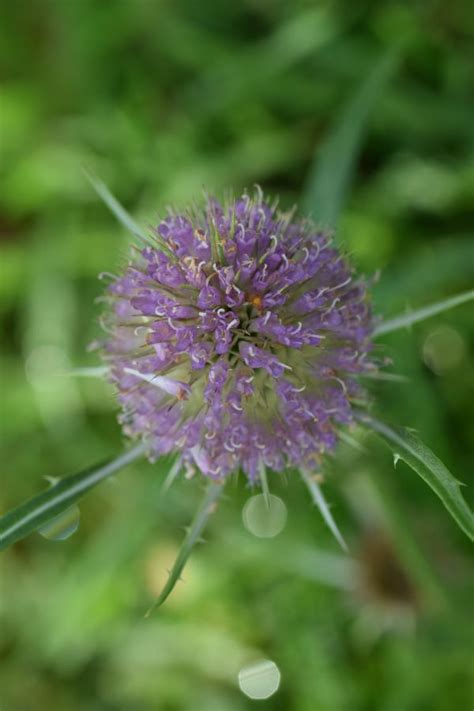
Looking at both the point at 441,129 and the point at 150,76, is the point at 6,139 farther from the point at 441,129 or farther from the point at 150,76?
the point at 441,129

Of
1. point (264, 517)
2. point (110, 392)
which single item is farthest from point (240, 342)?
point (264, 517)

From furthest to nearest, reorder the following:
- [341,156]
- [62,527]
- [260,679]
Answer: [260,679] < [341,156] < [62,527]

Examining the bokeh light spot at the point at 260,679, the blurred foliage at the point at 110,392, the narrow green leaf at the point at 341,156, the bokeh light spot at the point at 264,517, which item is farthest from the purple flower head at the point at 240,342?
the bokeh light spot at the point at 260,679

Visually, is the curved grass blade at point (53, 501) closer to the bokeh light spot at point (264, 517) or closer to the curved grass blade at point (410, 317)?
the curved grass blade at point (410, 317)

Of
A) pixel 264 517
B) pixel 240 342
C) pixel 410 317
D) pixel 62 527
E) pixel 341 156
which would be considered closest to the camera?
pixel 240 342

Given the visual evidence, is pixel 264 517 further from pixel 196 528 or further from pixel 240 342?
pixel 240 342

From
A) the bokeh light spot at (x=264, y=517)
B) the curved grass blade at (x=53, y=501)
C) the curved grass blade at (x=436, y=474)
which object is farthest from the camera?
the bokeh light spot at (x=264, y=517)

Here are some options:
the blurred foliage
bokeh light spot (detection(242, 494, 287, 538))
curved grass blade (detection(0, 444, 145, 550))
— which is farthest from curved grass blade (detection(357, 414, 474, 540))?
bokeh light spot (detection(242, 494, 287, 538))
